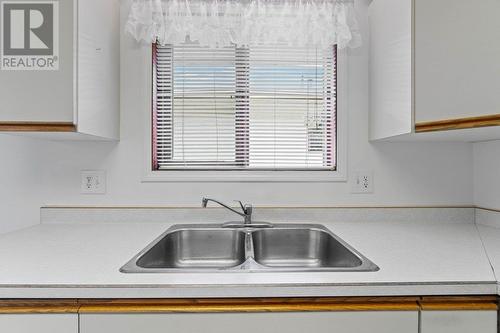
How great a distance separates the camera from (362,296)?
2.93 feet

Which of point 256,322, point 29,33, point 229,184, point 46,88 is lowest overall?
point 256,322

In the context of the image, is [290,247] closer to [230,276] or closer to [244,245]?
[244,245]

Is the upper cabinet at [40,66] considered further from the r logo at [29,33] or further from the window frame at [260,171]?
the window frame at [260,171]

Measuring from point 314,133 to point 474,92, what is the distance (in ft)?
2.67

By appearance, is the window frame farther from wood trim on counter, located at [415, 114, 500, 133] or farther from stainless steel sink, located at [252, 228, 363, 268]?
wood trim on counter, located at [415, 114, 500, 133]

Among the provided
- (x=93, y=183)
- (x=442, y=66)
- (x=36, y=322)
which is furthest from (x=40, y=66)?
(x=442, y=66)

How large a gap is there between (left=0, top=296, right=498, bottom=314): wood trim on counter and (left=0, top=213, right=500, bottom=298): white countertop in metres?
0.02

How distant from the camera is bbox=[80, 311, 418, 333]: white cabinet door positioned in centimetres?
88

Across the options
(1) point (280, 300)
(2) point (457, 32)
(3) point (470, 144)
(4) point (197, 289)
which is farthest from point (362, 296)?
(3) point (470, 144)

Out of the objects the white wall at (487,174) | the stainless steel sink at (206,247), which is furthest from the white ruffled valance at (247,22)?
the stainless steel sink at (206,247)

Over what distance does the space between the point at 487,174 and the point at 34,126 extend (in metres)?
2.08

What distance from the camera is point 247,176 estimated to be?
→ 1720 millimetres

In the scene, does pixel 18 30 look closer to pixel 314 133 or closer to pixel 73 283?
pixel 73 283

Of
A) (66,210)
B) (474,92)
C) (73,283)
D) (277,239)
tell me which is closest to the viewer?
(73,283)
